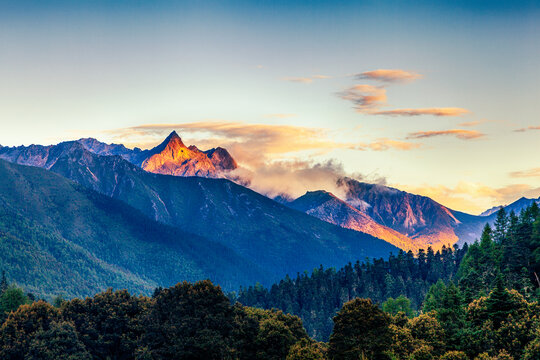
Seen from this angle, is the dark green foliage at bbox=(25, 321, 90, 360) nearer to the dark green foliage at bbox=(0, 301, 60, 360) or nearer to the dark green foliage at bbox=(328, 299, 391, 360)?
the dark green foliage at bbox=(0, 301, 60, 360)

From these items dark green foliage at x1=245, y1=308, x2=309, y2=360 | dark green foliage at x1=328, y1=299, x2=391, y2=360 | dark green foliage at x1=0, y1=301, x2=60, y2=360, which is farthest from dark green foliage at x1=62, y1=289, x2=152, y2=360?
dark green foliage at x1=328, y1=299, x2=391, y2=360

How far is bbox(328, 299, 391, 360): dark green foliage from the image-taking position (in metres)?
112

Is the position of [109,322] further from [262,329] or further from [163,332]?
[262,329]

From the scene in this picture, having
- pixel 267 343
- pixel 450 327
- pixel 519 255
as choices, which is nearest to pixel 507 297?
pixel 450 327

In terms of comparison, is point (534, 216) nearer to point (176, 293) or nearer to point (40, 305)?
point (176, 293)

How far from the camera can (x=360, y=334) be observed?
113438 millimetres

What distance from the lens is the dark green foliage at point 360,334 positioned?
111750 mm

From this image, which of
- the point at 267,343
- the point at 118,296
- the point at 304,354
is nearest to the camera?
the point at 304,354

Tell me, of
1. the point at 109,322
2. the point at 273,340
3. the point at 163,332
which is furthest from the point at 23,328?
the point at 273,340

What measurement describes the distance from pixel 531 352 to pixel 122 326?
88.6 meters

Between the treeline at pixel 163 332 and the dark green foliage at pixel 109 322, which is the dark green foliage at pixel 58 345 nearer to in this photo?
the treeline at pixel 163 332

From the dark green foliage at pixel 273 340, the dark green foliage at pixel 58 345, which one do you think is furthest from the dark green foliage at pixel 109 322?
the dark green foliage at pixel 273 340

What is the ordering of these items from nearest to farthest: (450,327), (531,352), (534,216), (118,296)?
(531,352) < (450,327) < (118,296) < (534,216)

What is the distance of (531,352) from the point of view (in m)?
91.8
